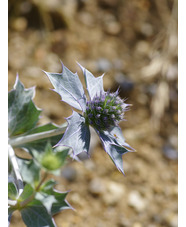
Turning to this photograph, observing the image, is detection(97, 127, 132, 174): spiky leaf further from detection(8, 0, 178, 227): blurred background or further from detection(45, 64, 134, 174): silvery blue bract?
detection(8, 0, 178, 227): blurred background

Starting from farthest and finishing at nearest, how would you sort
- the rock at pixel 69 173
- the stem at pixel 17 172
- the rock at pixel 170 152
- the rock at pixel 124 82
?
the rock at pixel 124 82 → the rock at pixel 170 152 → the rock at pixel 69 173 → the stem at pixel 17 172

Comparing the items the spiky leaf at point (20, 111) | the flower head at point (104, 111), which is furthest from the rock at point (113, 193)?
the flower head at point (104, 111)

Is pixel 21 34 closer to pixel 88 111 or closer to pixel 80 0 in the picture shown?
pixel 80 0

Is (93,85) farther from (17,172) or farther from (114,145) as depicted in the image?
(17,172)

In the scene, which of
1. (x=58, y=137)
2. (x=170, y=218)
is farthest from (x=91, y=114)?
(x=170, y=218)

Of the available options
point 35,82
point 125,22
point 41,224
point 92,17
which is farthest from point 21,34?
point 41,224

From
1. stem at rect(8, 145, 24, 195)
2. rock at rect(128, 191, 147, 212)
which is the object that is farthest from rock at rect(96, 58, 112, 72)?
stem at rect(8, 145, 24, 195)

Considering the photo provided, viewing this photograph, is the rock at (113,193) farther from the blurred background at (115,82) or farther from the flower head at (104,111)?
the flower head at (104,111)
